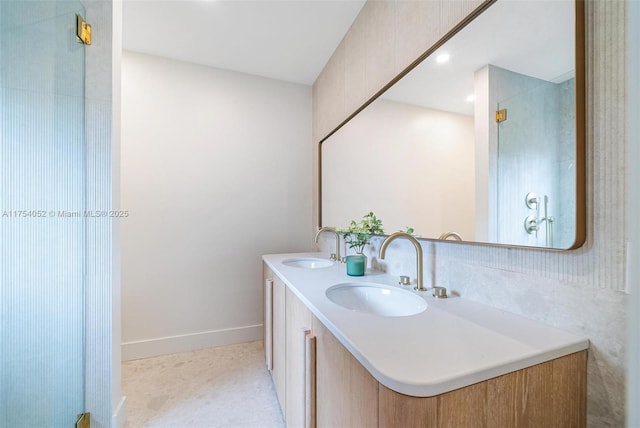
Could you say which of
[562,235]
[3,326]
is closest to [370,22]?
[562,235]

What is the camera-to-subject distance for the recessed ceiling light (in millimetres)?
996


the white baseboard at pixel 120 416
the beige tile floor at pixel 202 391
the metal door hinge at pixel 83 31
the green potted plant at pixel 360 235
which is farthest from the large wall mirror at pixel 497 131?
the white baseboard at pixel 120 416

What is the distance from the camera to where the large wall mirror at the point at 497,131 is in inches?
25.8

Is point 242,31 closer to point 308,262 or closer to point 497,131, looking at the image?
point 308,262

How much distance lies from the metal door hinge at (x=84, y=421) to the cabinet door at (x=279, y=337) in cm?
87

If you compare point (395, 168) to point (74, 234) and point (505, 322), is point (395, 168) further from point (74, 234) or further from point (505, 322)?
point (74, 234)

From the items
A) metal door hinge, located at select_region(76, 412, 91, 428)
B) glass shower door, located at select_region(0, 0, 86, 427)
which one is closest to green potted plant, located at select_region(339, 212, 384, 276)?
glass shower door, located at select_region(0, 0, 86, 427)

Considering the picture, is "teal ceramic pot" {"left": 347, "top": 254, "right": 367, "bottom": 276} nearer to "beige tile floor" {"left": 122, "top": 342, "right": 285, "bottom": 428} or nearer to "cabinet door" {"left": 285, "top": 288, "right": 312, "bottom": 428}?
"cabinet door" {"left": 285, "top": 288, "right": 312, "bottom": 428}

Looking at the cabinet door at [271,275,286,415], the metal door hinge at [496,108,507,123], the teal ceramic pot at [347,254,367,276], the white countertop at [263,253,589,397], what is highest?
the metal door hinge at [496,108,507,123]

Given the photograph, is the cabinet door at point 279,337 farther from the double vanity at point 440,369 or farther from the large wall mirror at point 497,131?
the large wall mirror at point 497,131

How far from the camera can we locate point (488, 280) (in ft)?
2.81

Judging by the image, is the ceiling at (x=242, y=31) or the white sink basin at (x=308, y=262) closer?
the ceiling at (x=242, y=31)

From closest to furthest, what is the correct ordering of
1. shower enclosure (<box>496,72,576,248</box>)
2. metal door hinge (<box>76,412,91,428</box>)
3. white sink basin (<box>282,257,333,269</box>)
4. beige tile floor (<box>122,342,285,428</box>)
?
shower enclosure (<box>496,72,576,248</box>)
metal door hinge (<box>76,412,91,428</box>)
beige tile floor (<box>122,342,285,428</box>)
white sink basin (<box>282,257,333,269</box>)

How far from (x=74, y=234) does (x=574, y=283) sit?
1.83 m
